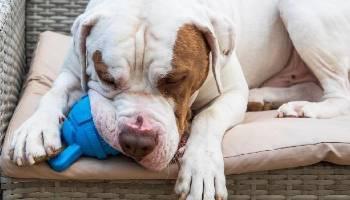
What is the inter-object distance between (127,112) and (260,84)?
3.45 ft

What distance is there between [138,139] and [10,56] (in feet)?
3.02

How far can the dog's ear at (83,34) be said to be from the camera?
6.09 feet

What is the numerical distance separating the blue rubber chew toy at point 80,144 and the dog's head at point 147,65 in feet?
0.22

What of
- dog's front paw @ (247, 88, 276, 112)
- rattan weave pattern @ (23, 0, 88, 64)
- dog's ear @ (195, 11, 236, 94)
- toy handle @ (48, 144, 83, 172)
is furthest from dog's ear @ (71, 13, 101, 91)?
rattan weave pattern @ (23, 0, 88, 64)

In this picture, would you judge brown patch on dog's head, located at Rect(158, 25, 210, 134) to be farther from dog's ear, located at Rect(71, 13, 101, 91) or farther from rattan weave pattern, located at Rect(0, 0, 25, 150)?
rattan weave pattern, located at Rect(0, 0, 25, 150)

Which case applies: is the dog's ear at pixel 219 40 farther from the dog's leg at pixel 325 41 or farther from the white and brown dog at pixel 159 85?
the dog's leg at pixel 325 41

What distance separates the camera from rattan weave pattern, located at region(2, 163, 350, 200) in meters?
1.84

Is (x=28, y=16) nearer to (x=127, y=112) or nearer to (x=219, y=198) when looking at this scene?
(x=127, y=112)

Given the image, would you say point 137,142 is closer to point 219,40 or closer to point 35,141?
point 35,141

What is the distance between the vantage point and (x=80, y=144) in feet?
5.97

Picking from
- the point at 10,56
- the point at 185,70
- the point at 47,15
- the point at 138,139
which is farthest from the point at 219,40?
the point at 47,15

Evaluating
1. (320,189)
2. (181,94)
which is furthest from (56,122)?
(320,189)

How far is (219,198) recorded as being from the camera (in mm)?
1768

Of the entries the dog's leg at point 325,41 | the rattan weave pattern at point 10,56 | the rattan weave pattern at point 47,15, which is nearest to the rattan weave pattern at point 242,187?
the rattan weave pattern at point 10,56
